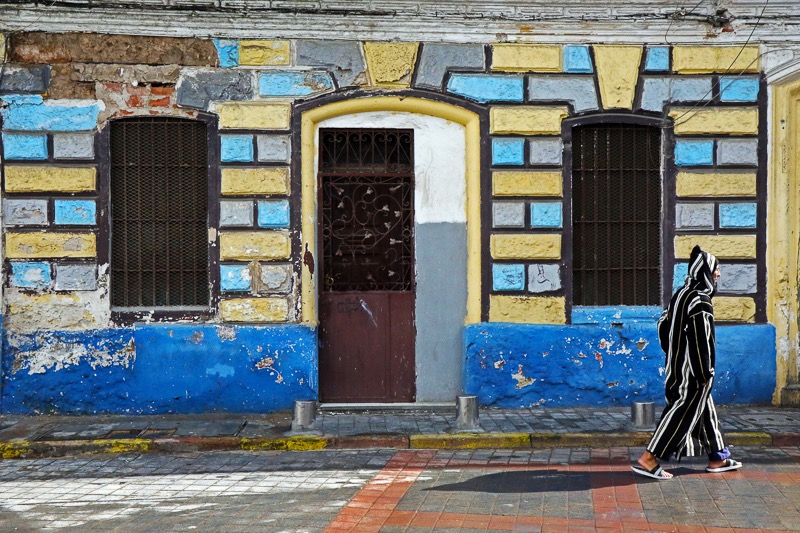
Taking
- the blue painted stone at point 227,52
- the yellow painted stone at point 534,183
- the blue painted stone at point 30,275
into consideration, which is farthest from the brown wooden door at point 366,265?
the blue painted stone at point 30,275

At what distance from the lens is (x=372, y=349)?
1101cm

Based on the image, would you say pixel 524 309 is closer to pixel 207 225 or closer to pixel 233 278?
pixel 233 278

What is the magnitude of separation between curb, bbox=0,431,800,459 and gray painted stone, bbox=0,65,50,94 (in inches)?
146

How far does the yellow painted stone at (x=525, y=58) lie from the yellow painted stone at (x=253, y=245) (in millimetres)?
2983

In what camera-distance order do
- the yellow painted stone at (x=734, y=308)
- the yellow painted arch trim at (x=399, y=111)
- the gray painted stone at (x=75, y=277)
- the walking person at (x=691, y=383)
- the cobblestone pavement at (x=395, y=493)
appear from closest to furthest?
the cobblestone pavement at (x=395, y=493)
the walking person at (x=691, y=383)
the gray painted stone at (x=75, y=277)
the yellow painted arch trim at (x=399, y=111)
the yellow painted stone at (x=734, y=308)

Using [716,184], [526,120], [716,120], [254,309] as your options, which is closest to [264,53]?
[254,309]

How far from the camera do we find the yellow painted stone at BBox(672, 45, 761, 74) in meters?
10.9

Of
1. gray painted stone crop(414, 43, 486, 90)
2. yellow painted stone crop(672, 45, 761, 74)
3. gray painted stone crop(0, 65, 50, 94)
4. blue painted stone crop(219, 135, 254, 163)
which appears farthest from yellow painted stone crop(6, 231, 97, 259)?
yellow painted stone crop(672, 45, 761, 74)

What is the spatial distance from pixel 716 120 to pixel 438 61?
123 inches

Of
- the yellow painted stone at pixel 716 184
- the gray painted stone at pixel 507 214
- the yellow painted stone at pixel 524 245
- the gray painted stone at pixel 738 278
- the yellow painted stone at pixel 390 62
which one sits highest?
the yellow painted stone at pixel 390 62

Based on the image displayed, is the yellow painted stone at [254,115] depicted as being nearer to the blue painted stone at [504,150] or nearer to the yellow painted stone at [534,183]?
the blue painted stone at [504,150]

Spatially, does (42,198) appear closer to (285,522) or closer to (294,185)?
(294,185)

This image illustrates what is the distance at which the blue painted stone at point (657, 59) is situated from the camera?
10.9m

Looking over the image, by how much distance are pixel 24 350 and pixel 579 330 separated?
591 cm
